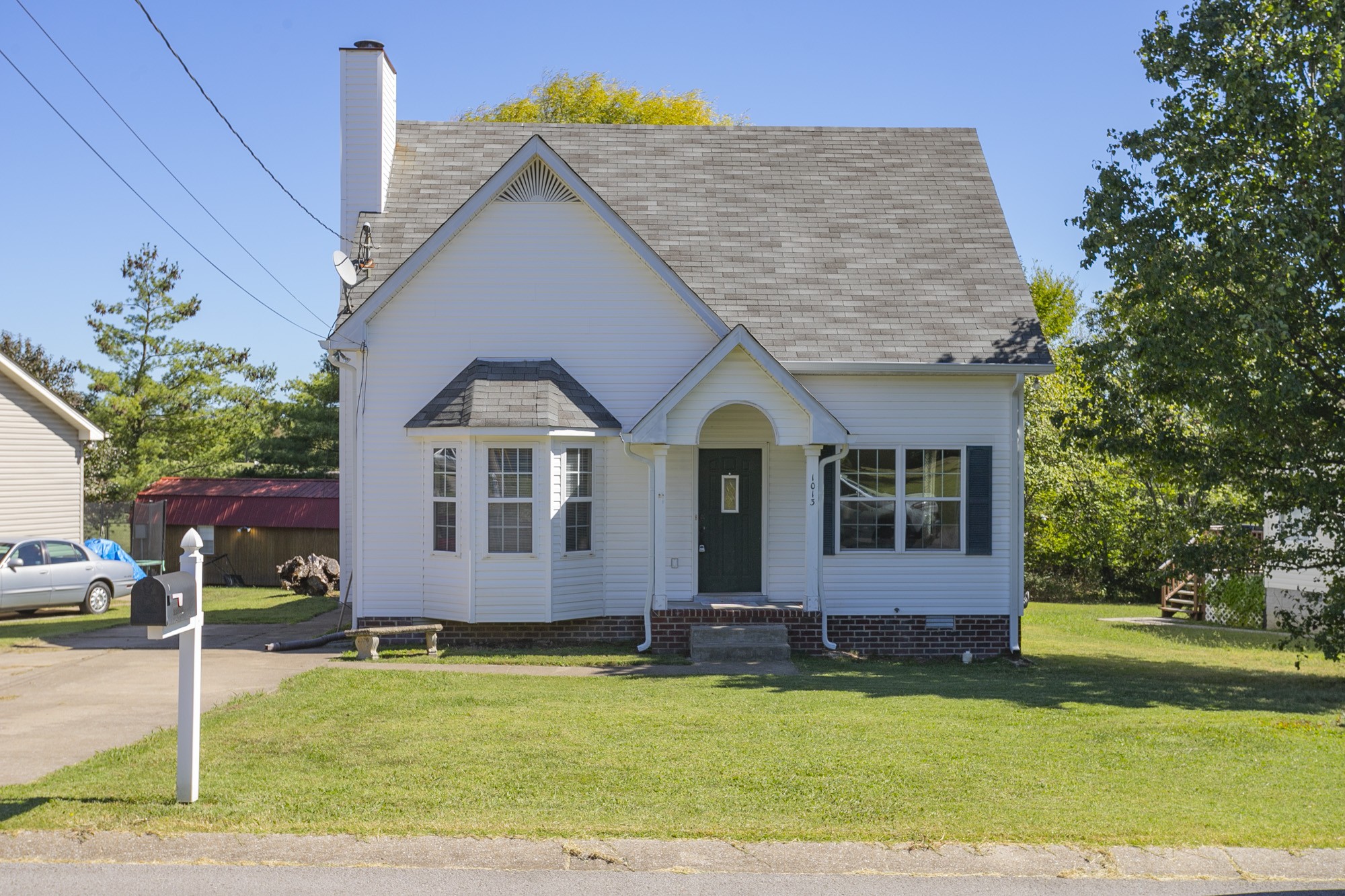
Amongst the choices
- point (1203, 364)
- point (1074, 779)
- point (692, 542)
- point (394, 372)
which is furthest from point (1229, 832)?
point (394, 372)

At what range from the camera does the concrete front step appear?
1510 cm

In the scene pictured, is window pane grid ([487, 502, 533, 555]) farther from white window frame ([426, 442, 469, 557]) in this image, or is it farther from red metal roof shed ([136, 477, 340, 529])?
red metal roof shed ([136, 477, 340, 529])

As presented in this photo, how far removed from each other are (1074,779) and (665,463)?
865cm

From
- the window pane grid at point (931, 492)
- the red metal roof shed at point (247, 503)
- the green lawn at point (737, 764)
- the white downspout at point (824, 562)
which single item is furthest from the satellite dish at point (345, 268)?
the red metal roof shed at point (247, 503)

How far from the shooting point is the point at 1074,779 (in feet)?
27.6

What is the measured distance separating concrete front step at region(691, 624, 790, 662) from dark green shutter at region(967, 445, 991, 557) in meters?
3.18

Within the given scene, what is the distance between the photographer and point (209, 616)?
20141mm

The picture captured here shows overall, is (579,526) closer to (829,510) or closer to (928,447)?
(829,510)

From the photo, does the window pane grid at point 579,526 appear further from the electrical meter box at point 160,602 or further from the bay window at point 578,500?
the electrical meter box at point 160,602

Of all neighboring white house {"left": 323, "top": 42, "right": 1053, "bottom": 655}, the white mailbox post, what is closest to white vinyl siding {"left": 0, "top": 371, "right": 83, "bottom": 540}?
neighboring white house {"left": 323, "top": 42, "right": 1053, "bottom": 655}

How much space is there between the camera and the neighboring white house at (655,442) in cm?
1543

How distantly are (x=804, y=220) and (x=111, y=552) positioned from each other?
15780mm

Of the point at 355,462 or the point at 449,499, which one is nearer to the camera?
the point at 449,499

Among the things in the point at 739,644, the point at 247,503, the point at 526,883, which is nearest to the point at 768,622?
the point at 739,644
